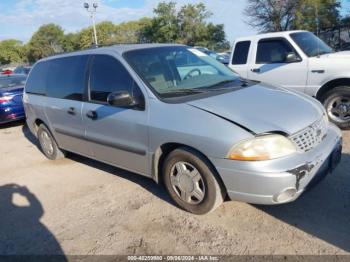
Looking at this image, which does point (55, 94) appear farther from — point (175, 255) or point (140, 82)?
point (175, 255)

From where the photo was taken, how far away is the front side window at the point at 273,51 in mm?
6895

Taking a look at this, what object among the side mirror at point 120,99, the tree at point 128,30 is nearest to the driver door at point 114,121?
the side mirror at point 120,99

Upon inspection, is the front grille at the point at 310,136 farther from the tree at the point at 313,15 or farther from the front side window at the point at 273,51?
the tree at the point at 313,15

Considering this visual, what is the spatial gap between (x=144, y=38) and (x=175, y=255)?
223ft

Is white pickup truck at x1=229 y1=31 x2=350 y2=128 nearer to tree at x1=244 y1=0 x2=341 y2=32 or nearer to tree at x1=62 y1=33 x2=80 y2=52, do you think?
tree at x1=244 y1=0 x2=341 y2=32

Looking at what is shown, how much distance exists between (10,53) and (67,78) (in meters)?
103

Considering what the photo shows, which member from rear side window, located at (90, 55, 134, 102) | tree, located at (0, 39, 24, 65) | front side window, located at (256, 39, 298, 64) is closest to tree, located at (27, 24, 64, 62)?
tree, located at (0, 39, 24, 65)

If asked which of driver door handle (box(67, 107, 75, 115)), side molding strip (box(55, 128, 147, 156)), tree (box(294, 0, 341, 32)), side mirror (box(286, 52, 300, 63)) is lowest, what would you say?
side molding strip (box(55, 128, 147, 156))

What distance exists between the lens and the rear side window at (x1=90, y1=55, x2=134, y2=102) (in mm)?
4161

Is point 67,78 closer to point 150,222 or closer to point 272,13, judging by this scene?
point 150,222

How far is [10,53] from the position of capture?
97250 mm

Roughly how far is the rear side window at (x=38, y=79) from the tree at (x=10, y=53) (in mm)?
99750

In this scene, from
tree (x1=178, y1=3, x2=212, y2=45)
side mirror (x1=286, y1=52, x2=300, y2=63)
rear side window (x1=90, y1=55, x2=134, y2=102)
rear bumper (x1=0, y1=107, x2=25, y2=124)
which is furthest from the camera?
tree (x1=178, y1=3, x2=212, y2=45)

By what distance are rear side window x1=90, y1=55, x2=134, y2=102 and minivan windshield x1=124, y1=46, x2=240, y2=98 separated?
6.2 inches
